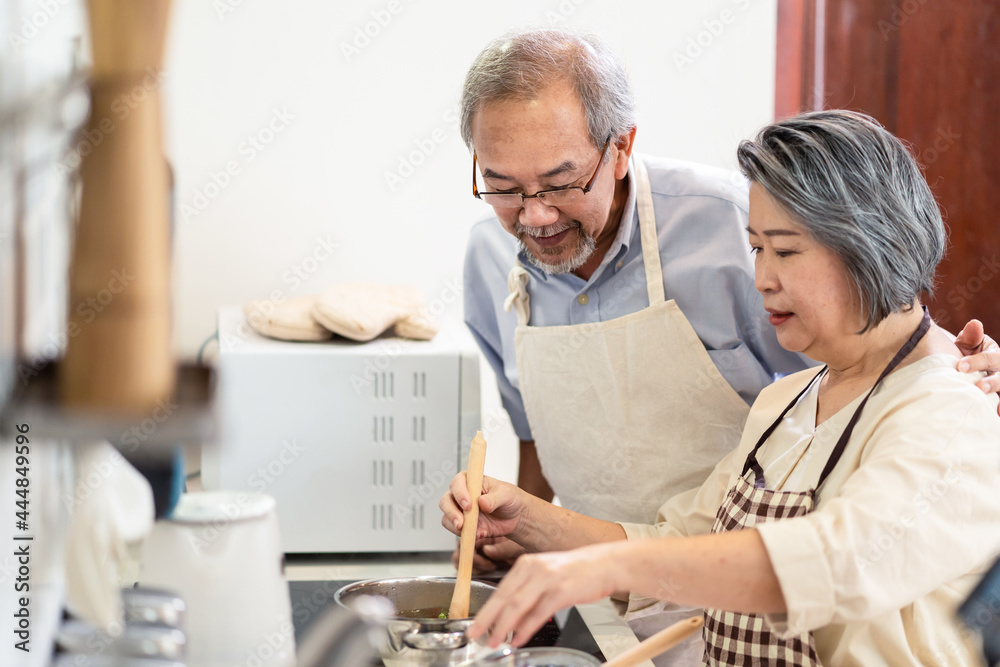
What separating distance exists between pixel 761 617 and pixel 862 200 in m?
0.53

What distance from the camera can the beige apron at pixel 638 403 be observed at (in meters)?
1.62

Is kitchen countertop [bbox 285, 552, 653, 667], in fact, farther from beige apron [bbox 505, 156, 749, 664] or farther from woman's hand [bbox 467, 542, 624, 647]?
woman's hand [bbox 467, 542, 624, 647]

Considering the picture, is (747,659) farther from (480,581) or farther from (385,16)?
(385,16)

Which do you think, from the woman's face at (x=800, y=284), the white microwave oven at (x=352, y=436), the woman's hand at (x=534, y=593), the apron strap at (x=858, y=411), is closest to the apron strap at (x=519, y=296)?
the white microwave oven at (x=352, y=436)

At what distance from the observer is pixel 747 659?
1158 mm

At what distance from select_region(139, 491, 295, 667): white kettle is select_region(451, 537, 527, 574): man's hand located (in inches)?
31.7

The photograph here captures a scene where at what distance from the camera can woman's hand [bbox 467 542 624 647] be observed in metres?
0.90

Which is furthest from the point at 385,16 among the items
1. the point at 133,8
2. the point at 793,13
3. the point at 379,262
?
the point at 133,8

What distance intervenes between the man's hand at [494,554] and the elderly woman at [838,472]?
11 centimetres

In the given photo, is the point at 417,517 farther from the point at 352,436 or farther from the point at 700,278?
the point at 700,278

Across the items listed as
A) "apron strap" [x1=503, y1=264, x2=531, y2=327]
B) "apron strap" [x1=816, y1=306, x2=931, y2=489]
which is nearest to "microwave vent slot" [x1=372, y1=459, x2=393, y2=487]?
"apron strap" [x1=503, y1=264, x2=531, y2=327]

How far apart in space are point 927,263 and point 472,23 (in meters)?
1.60

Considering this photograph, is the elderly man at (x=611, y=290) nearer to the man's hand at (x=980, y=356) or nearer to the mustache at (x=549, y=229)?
the mustache at (x=549, y=229)

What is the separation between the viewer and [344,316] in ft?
5.86
